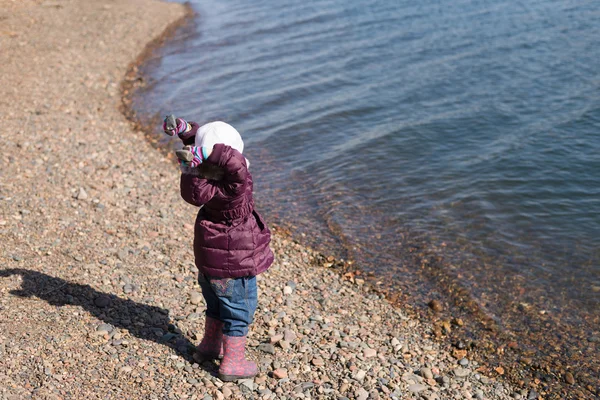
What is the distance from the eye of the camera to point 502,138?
1350 centimetres

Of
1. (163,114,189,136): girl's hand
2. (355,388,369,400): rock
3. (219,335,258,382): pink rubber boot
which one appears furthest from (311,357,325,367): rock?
(163,114,189,136): girl's hand

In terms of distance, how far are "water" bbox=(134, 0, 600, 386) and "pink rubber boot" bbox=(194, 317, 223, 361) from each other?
11.0 feet

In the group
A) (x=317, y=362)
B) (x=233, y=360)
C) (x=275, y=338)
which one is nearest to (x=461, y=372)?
(x=317, y=362)

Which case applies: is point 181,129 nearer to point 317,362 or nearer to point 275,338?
point 275,338

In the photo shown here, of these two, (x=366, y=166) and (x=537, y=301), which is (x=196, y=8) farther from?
(x=537, y=301)

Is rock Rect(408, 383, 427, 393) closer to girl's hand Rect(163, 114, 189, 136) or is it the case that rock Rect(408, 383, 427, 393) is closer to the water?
the water

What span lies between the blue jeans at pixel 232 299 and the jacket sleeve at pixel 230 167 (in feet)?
2.87

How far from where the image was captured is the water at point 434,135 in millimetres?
9508

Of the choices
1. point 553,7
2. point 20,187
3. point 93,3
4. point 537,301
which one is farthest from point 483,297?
point 93,3

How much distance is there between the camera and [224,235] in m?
5.69

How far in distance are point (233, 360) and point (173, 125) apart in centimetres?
222

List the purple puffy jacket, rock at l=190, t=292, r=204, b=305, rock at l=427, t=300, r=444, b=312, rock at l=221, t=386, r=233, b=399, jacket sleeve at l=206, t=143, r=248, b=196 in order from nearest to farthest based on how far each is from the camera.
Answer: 1. jacket sleeve at l=206, t=143, r=248, b=196
2. the purple puffy jacket
3. rock at l=221, t=386, r=233, b=399
4. rock at l=190, t=292, r=204, b=305
5. rock at l=427, t=300, r=444, b=312

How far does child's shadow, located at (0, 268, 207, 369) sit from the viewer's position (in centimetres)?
670

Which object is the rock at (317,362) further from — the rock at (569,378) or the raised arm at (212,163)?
the rock at (569,378)
